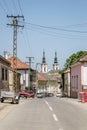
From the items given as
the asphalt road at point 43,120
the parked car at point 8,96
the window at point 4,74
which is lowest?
the asphalt road at point 43,120

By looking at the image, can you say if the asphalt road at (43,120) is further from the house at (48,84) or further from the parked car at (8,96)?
the house at (48,84)

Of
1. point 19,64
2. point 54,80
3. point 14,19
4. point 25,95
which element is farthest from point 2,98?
point 54,80

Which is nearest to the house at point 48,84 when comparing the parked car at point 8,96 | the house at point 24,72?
the house at point 24,72

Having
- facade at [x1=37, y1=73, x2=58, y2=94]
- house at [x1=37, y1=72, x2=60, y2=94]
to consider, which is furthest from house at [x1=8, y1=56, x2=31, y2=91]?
house at [x1=37, y1=72, x2=60, y2=94]

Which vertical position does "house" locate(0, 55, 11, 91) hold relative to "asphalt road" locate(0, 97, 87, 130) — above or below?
above

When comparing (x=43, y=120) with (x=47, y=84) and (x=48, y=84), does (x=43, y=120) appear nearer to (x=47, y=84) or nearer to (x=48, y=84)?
(x=47, y=84)

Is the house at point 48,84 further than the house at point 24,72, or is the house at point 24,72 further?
the house at point 48,84

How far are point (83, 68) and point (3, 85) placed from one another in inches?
544

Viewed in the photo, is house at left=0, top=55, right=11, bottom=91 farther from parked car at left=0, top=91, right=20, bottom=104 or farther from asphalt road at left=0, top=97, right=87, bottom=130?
asphalt road at left=0, top=97, right=87, bottom=130

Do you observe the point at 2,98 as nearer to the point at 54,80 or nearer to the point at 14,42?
the point at 14,42

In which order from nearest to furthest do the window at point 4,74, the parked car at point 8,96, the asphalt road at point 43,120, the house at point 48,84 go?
the asphalt road at point 43,120 → the parked car at point 8,96 → the window at point 4,74 → the house at point 48,84

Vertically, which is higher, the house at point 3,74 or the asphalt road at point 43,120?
the house at point 3,74

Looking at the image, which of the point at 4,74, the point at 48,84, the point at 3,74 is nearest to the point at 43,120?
the point at 3,74

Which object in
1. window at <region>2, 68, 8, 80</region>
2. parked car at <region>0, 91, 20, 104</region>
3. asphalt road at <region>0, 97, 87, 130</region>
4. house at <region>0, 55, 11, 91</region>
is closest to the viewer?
asphalt road at <region>0, 97, 87, 130</region>
